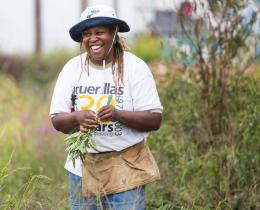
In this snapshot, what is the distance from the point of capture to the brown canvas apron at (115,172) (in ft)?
15.4

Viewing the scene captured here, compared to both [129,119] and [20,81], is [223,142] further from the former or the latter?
[20,81]

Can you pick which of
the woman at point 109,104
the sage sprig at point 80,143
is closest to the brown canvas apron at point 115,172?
the woman at point 109,104

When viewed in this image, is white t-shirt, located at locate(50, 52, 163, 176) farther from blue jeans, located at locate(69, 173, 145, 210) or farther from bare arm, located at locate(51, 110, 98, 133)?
blue jeans, located at locate(69, 173, 145, 210)

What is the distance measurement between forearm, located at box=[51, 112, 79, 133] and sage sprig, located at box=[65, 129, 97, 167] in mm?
52

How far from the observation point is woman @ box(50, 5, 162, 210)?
4.58m

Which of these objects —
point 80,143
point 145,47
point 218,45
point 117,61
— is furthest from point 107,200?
point 145,47

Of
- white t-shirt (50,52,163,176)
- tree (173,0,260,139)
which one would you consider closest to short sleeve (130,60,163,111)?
white t-shirt (50,52,163,176)

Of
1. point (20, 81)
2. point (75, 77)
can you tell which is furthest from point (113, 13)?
point (20, 81)

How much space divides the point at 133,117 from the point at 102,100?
0.67 feet

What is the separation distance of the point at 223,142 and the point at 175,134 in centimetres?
43

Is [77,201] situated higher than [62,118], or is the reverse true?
[62,118]

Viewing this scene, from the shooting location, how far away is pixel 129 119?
4.52 metres

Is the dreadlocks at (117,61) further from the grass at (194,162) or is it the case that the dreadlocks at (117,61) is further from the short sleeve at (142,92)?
the grass at (194,162)

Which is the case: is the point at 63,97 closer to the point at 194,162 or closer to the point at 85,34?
the point at 85,34
